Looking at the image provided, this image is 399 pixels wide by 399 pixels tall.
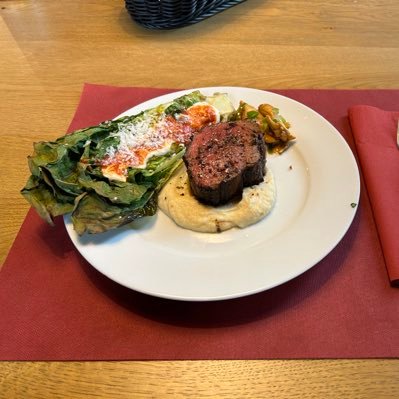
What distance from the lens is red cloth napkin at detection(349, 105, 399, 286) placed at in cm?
141

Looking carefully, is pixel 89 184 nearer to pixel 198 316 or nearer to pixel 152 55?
pixel 198 316

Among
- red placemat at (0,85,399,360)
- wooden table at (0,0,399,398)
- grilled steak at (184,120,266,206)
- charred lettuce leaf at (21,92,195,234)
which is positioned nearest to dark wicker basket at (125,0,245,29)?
wooden table at (0,0,399,398)

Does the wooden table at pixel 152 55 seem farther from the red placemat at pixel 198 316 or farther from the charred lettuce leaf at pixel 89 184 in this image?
the charred lettuce leaf at pixel 89 184

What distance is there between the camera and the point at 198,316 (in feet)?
4.20

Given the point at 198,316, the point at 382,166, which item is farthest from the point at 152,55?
the point at 198,316

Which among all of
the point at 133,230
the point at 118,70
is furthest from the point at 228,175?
the point at 118,70

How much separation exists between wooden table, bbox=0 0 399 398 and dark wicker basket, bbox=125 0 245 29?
5 cm

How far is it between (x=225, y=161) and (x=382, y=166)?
668 millimetres

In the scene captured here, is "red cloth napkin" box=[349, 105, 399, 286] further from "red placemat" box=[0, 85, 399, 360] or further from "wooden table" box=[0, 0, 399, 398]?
"wooden table" box=[0, 0, 399, 398]

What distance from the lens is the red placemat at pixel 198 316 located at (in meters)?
1.19

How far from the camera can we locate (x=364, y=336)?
1189 mm

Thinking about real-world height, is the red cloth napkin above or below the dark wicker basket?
below

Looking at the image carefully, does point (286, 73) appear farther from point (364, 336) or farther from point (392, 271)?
point (364, 336)

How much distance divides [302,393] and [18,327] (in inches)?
35.3
